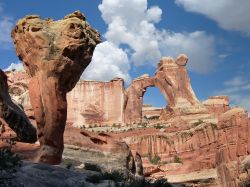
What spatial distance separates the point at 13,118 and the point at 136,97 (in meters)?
77.7

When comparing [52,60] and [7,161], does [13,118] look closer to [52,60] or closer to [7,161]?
[52,60]

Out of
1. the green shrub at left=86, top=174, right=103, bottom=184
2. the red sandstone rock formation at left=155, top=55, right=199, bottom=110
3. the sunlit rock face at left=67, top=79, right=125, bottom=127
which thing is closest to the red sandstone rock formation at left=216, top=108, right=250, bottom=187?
the green shrub at left=86, top=174, right=103, bottom=184

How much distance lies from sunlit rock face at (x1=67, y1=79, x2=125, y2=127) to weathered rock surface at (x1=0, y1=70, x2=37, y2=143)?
241 feet

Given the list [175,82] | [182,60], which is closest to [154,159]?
[175,82]

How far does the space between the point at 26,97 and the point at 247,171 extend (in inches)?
2699

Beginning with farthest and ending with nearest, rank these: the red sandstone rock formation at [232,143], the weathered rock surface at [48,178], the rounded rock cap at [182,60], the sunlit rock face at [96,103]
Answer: the sunlit rock face at [96,103] → the rounded rock cap at [182,60] → the red sandstone rock formation at [232,143] → the weathered rock surface at [48,178]

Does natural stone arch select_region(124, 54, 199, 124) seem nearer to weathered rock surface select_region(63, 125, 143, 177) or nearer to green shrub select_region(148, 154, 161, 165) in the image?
green shrub select_region(148, 154, 161, 165)

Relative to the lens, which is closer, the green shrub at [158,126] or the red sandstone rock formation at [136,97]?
the green shrub at [158,126]

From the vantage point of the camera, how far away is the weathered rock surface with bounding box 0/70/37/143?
18.8 metres

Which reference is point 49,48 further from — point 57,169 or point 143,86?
point 143,86

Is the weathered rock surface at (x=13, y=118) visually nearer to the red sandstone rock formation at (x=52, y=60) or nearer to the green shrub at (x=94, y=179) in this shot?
the red sandstone rock formation at (x=52, y=60)

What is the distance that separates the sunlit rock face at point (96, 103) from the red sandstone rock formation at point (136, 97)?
1.38 meters

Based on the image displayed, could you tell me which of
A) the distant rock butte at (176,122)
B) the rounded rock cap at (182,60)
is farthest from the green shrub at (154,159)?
the rounded rock cap at (182,60)

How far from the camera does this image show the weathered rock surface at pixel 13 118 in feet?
61.8
